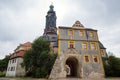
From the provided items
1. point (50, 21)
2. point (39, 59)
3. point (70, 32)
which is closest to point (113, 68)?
point (70, 32)

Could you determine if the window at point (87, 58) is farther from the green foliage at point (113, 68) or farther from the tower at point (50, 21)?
the tower at point (50, 21)

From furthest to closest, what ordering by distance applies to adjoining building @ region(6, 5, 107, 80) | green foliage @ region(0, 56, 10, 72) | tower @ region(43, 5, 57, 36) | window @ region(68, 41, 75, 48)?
1. green foliage @ region(0, 56, 10, 72)
2. tower @ region(43, 5, 57, 36)
3. window @ region(68, 41, 75, 48)
4. adjoining building @ region(6, 5, 107, 80)

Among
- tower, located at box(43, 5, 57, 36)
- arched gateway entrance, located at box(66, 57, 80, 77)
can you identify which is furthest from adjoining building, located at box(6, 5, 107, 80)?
tower, located at box(43, 5, 57, 36)

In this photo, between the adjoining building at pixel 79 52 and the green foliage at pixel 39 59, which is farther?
the green foliage at pixel 39 59

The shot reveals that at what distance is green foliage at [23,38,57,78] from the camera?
84.0 ft

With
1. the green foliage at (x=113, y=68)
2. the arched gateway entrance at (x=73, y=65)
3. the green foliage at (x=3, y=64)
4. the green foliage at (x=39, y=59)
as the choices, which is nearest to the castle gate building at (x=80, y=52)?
the arched gateway entrance at (x=73, y=65)

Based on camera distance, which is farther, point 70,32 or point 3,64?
point 3,64

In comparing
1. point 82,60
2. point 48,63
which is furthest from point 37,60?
point 82,60

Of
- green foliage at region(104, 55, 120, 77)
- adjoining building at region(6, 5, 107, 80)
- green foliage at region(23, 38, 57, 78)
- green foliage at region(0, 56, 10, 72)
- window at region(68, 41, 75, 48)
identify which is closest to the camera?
adjoining building at region(6, 5, 107, 80)

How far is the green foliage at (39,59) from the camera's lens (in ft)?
84.0

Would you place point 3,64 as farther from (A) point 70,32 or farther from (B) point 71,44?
(B) point 71,44

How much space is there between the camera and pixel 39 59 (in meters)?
26.8

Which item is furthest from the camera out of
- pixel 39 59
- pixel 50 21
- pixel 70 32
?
pixel 50 21

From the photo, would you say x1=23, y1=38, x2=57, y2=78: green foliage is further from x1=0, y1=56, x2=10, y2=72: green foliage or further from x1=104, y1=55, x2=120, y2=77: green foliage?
x1=0, y1=56, x2=10, y2=72: green foliage
